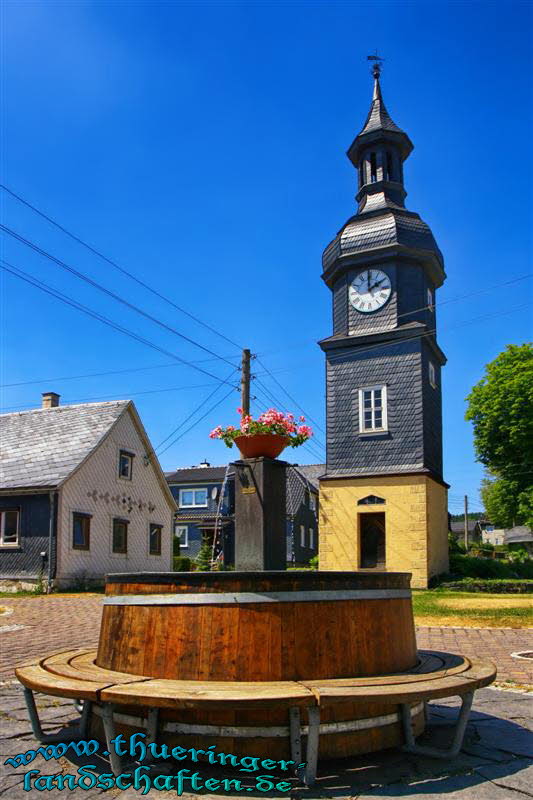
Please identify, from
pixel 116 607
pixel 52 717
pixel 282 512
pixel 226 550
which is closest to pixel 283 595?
pixel 116 607

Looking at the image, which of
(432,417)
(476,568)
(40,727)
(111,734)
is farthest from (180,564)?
(111,734)

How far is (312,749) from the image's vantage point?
3.98 m

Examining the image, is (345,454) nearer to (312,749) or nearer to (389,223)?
(389,223)

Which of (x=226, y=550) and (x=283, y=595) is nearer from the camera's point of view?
(x=283, y=595)

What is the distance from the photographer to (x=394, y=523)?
25047mm

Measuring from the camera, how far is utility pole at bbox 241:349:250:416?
20.6 m

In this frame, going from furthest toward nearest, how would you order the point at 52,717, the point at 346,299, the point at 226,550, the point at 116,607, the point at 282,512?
1. the point at 226,550
2. the point at 346,299
3. the point at 282,512
4. the point at 52,717
5. the point at 116,607

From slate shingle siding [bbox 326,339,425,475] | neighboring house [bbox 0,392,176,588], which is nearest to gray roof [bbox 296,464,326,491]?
neighboring house [bbox 0,392,176,588]

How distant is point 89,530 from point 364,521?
33.6 ft

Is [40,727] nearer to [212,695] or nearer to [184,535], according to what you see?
[212,695]

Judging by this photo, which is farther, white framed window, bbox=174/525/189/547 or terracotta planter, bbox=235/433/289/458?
white framed window, bbox=174/525/189/547

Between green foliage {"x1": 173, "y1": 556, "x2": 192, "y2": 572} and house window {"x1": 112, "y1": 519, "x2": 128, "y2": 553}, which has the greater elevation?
house window {"x1": 112, "y1": 519, "x2": 128, "y2": 553}

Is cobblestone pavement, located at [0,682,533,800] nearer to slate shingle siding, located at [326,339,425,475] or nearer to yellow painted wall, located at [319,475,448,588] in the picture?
yellow painted wall, located at [319,475,448,588]

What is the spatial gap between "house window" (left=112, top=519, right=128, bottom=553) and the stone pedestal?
66.6ft
